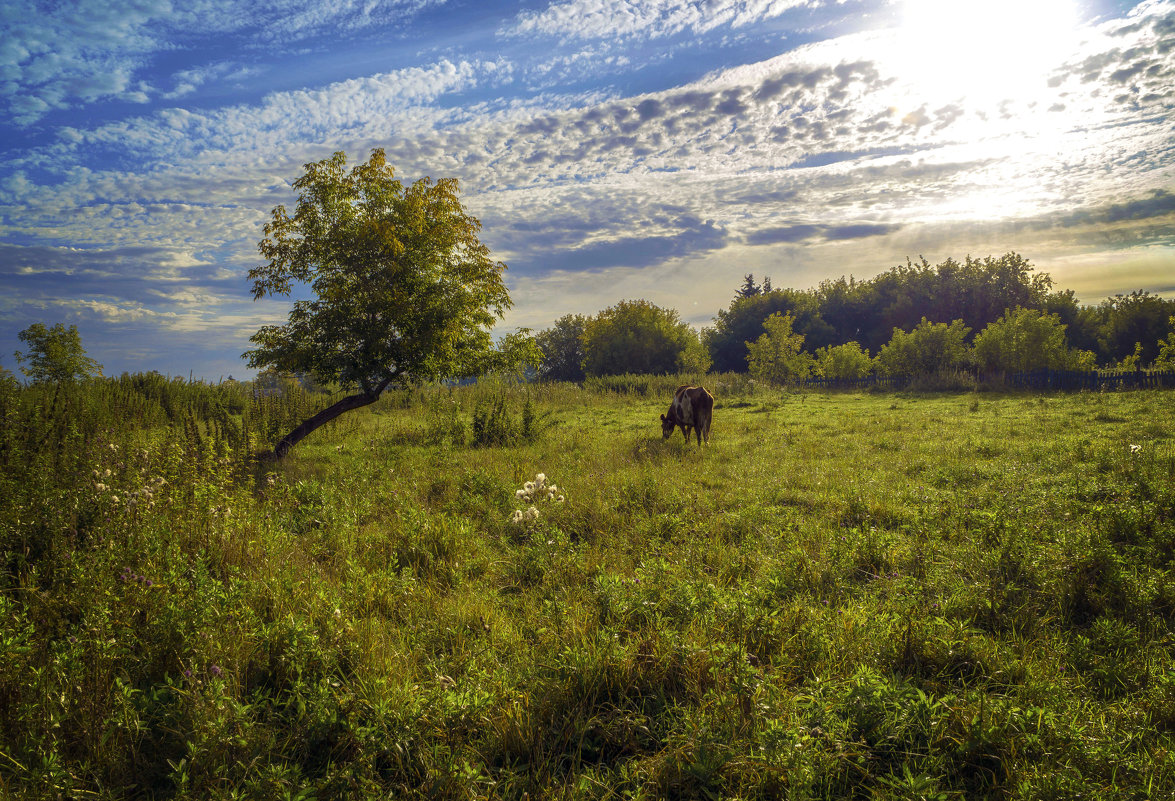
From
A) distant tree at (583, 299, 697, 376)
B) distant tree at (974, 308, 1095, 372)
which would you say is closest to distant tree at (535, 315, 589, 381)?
distant tree at (583, 299, 697, 376)

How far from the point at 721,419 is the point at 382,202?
12851 mm

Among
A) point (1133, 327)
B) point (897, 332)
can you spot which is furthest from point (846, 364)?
point (1133, 327)

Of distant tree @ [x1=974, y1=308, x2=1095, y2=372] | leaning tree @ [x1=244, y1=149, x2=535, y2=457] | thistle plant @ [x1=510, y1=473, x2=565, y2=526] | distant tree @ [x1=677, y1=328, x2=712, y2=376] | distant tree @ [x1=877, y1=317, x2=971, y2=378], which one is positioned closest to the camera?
thistle plant @ [x1=510, y1=473, x2=565, y2=526]

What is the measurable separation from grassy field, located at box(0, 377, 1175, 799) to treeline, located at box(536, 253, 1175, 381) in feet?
115

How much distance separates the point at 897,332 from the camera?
41.7 m

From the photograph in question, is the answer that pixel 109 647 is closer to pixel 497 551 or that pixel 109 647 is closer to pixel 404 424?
pixel 497 551

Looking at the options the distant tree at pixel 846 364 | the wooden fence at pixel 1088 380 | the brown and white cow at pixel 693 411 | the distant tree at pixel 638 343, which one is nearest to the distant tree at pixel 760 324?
the distant tree at pixel 638 343

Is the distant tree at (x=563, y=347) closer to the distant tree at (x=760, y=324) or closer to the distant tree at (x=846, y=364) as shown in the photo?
the distant tree at (x=760, y=324)

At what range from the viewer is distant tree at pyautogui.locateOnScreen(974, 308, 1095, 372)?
31734 millimetres

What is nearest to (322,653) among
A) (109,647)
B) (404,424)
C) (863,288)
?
(109,647)

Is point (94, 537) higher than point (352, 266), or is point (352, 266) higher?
point (352, 266)

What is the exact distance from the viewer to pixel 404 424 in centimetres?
1731

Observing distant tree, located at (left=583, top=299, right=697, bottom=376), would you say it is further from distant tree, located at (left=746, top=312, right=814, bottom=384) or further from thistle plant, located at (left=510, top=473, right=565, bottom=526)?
thistle plant, located at (left=510, top=473, right=565, bottom=526)

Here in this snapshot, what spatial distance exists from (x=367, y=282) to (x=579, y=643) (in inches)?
445
